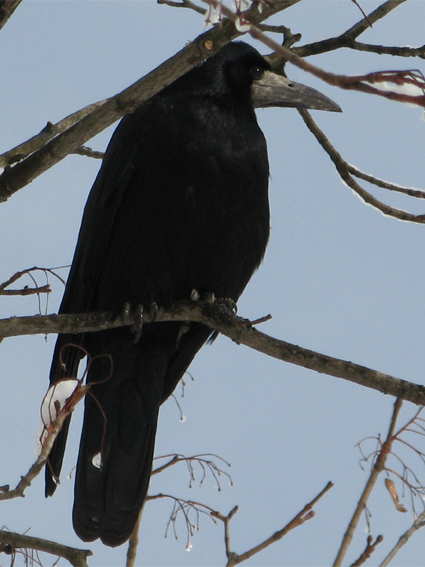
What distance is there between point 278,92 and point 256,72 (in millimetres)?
209

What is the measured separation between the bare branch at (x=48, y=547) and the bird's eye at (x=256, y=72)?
3.04m

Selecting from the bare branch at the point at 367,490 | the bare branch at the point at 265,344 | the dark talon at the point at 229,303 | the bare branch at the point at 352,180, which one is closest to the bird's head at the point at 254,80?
the bare branch at the point at 352,180

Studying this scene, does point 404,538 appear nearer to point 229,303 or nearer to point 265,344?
point 265,344

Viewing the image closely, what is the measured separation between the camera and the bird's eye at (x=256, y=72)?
469 cm

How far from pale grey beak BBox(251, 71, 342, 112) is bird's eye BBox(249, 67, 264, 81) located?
0.7 inches

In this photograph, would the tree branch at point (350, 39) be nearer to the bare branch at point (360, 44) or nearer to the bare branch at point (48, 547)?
the bare branch at point (360, 44)

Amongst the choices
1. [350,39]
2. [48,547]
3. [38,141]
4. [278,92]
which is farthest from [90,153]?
[48,547]

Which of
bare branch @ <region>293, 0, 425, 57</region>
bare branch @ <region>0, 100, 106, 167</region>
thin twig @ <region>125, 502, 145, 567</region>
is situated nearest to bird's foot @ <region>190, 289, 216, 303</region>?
bare branch @ <region>0, 100, 106, 167</region>

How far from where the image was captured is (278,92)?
15.2 feet

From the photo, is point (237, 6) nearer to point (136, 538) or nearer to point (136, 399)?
point (136, 538)

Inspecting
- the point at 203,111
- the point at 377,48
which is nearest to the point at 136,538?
the point at 203,111

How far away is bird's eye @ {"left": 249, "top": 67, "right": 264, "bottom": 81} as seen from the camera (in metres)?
4.69

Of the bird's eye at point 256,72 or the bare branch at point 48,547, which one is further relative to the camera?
the bird's eye at point 256,72

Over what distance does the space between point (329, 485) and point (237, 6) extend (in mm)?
1991
